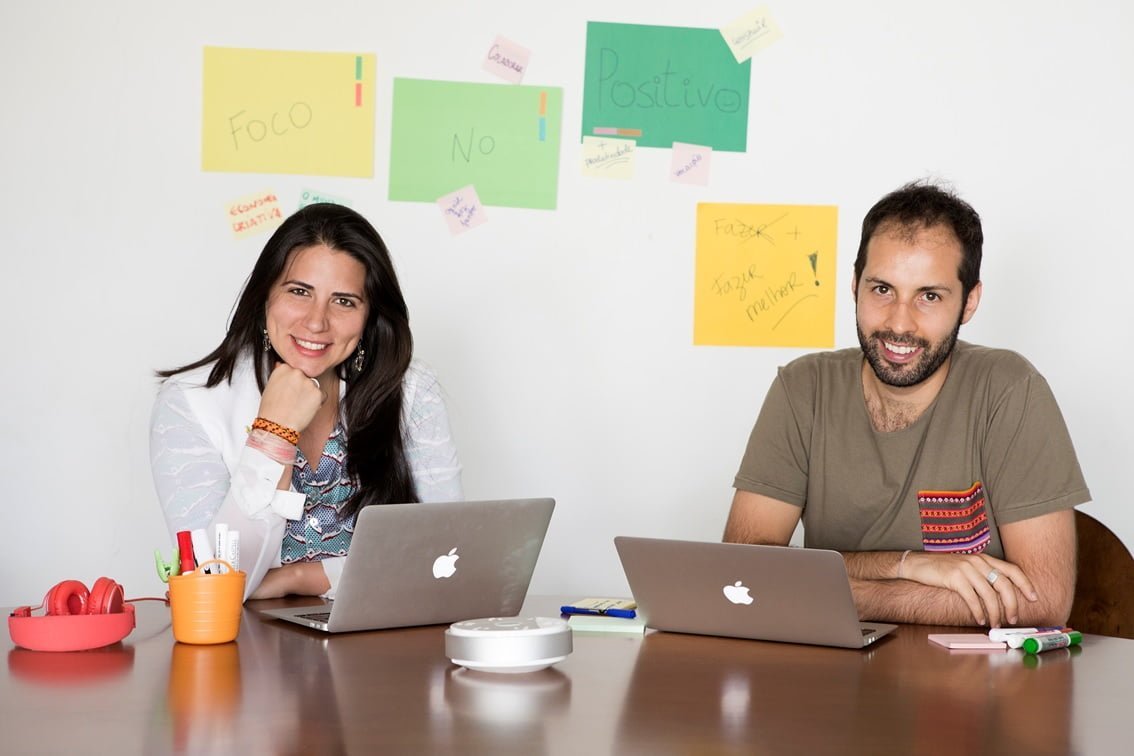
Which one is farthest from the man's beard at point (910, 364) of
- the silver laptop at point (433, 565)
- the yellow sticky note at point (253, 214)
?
the yellow sticky note at point (253, 214)

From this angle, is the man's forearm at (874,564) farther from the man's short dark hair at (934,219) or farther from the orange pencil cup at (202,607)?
the orange pencil cup at (202,607)

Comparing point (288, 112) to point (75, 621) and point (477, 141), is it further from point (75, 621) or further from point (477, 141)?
point (75, 621)

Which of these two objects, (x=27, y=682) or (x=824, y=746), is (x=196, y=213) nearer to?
(x=27, y=682)

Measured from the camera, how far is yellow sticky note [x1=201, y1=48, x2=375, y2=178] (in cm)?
298

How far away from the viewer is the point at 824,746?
3.46 ft

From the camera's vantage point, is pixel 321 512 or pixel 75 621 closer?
pixel 75 621

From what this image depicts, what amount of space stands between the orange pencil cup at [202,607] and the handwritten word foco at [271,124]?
1734mm

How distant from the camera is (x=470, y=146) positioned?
9.91ft

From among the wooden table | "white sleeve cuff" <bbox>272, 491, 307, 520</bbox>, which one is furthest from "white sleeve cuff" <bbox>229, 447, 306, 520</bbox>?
the wooden table

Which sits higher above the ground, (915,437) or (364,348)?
(364,348)

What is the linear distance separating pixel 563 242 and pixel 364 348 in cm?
83

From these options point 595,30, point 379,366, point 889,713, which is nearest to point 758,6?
point 595,30

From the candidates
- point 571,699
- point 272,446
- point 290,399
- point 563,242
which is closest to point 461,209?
point 563,242

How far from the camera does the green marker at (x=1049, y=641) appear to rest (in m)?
1.52
